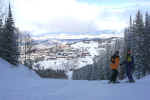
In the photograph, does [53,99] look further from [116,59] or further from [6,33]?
[6,33]

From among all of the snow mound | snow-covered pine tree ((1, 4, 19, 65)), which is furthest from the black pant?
snow-covered pine tree ((1, 4, 19, 65))

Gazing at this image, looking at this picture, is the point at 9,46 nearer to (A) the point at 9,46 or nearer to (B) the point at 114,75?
(A) the point at 9,46

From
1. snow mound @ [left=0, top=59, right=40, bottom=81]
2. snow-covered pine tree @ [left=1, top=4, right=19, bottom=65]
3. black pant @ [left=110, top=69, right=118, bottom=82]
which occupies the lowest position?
snow mound @ [left=0, top=59, right=40, bottom=81]

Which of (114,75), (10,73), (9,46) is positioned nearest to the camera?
(114,75)

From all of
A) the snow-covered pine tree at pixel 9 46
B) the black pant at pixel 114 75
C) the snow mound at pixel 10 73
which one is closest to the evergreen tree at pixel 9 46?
the snow-covered pine tree at pixel 9 46

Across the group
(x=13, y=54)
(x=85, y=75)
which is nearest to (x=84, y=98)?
(x=13, y=54)

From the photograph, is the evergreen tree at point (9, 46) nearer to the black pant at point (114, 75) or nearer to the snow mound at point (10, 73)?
the snow mound at point (10, 73)

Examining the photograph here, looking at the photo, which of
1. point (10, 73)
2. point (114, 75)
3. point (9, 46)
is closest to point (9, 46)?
point (9, 46)

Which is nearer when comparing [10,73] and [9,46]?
[10,73]

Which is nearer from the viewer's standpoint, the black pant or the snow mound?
the black pant

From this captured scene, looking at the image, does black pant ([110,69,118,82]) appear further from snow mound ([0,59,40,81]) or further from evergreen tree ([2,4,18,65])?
evergreen tree ([2,4,18,65])

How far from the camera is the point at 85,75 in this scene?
66.6 meters

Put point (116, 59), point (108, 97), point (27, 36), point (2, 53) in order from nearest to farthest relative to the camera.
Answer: point (108, 97)
point (116, 59)
point (2, 53)
point (27, 36)

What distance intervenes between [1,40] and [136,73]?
72.5 ft
